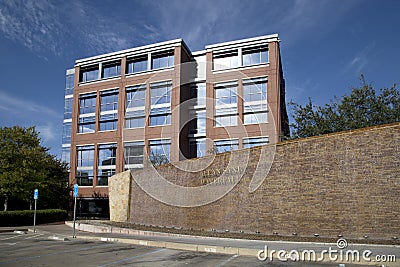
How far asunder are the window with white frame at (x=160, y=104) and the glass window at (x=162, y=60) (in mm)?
2119

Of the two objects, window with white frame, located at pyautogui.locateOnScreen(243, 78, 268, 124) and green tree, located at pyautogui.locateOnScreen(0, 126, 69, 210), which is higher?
window with white frame, located at pyautogui.locateOnScreen(243, 78, 268, 124)

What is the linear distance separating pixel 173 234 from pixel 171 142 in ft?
74.9

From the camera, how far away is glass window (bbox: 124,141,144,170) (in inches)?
1586

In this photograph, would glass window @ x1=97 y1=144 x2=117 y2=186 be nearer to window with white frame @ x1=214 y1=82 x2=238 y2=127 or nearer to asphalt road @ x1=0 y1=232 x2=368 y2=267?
window with white frame @ x1=214 y1=82 x2=238 y2=127

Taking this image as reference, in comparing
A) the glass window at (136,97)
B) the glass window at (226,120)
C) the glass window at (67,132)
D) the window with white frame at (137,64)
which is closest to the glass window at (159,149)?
the glass window at (136,97)

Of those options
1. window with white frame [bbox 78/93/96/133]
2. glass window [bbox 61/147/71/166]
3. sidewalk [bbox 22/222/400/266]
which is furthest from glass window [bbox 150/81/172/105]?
sidewalk [bbox 22/222/400/266]

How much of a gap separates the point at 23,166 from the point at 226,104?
19.7 m

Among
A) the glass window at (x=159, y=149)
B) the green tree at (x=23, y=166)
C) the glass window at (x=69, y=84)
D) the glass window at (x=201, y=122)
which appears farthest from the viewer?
the glass window at (x=69, y=84)

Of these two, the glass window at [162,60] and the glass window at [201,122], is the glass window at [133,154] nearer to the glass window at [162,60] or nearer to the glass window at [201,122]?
the glass window at [201,122]

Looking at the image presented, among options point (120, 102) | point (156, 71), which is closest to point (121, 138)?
point (120, 102)

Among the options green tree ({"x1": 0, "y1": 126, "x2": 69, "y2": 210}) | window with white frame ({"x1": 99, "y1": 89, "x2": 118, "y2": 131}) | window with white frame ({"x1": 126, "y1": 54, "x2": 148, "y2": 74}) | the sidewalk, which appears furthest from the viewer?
window with white frame ({"x1": 99, "y1": 89, "x2": 118, "y2": 131})

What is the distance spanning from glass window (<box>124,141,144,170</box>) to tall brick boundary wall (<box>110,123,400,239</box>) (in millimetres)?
23796

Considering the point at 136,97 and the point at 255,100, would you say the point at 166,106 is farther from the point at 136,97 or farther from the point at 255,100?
the point at 255,100

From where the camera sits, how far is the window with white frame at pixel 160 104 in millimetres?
40312
